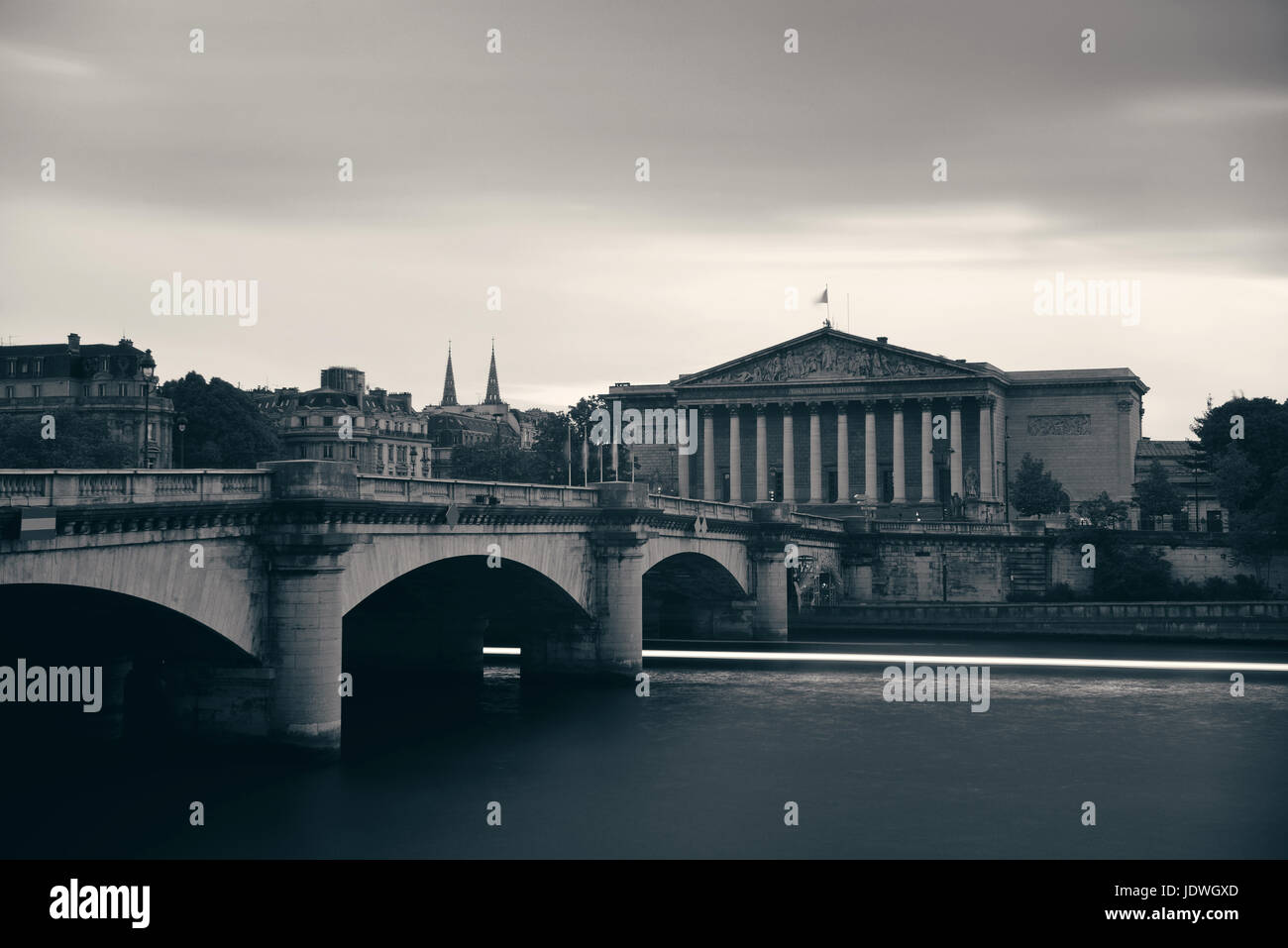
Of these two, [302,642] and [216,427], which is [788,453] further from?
[302,642]

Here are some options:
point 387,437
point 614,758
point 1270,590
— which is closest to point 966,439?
point 1270,590

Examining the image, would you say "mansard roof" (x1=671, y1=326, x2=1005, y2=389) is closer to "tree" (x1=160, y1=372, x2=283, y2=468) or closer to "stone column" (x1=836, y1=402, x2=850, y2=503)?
"stone column" (x1=836, y1=402, x2=850, y2=503)

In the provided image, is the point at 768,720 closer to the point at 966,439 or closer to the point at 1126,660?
the point at 1126,660

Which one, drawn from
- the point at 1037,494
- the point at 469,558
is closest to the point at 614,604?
the point at 469,558

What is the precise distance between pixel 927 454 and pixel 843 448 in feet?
29.1

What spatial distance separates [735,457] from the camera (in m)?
147

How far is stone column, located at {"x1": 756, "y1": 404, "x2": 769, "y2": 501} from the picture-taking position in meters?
144

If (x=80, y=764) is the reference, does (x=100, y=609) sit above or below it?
above

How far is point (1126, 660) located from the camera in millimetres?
71312

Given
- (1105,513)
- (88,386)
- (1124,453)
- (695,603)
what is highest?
(88,386)

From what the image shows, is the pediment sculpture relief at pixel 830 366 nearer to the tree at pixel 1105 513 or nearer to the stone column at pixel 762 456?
the stone column at pixel 762 456

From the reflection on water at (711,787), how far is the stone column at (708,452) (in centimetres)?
9146

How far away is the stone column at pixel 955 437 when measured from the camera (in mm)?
136125

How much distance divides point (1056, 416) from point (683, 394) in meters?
37.1
